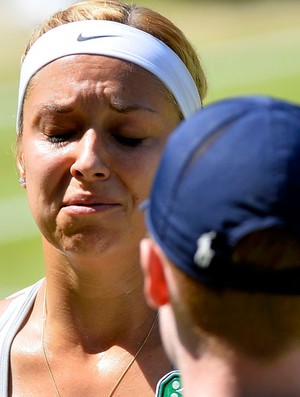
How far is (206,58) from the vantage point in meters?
11.4

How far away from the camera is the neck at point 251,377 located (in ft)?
6.51

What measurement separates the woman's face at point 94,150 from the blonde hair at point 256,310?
1132 mm

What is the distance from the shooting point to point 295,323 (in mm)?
1997

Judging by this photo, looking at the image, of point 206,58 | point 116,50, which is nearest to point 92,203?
point 116,50

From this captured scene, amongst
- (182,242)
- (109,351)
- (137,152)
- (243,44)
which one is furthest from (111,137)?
(243,44)

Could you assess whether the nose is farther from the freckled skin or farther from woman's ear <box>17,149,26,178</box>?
woman's ear <box>17,149,26,178</box>

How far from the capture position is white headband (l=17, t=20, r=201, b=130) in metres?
3.29

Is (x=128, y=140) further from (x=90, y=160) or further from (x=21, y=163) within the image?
(x=21, y=163)

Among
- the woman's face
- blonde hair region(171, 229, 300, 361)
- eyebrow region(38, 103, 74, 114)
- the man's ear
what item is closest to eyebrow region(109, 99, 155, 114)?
the woman's face

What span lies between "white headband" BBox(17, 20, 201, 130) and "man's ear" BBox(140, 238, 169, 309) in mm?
1263

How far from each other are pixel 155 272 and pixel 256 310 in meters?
0.22

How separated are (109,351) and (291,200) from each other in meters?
1.52

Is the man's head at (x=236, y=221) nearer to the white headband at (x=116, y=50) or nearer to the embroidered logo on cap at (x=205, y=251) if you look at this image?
the embroidered logo on cap at (x=205, y=251)

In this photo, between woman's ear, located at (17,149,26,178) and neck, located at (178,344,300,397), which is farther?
woman's ear, located at (17,149,26,178)
